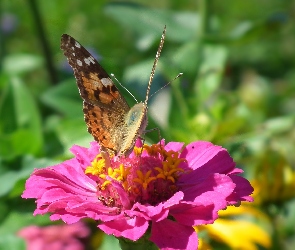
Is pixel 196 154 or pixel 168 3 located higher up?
pixel 168 3

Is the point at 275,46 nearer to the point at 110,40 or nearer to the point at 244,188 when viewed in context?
the point at 110,40

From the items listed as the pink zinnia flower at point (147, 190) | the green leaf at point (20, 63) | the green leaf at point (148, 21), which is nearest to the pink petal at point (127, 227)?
the pink zinnia flower at point (147, 190)

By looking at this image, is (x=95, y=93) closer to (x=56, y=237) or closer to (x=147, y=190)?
(x=147, y=190)

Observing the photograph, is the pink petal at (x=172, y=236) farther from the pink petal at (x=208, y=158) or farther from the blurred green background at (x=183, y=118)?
the blurred green background at (x=183, y=118)

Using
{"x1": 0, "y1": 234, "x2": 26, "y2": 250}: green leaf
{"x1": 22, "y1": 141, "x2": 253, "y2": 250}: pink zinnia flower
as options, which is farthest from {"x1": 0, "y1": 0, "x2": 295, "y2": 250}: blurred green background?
{"x1": 22, "y1": 141, "x2": 253, "y2": 250}: pink zinnia flower

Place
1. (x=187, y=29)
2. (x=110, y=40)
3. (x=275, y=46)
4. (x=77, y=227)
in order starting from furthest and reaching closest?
(x=275, y=46) < (x=110, y=40) < (x=187, y=29) < (x=77, y=227)

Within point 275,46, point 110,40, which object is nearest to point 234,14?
point 275,46

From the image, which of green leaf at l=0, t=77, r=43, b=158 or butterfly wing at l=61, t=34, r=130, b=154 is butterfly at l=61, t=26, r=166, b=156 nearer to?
butterfly wing at l=61, t=34, r=130, b=154
